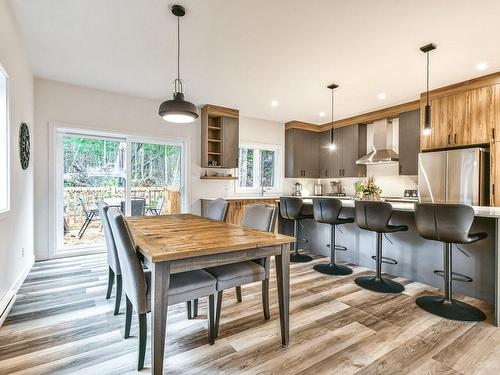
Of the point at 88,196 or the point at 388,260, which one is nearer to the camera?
the point at 388,260

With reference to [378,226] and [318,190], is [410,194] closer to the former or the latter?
[318,190]

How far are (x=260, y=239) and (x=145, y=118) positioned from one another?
3772 mm

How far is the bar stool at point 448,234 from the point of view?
228cm

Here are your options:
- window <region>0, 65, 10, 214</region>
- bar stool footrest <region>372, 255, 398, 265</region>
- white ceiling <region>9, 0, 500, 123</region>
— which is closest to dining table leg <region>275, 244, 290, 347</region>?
bar stool footrest <region>372, 255, 398, 265</region>

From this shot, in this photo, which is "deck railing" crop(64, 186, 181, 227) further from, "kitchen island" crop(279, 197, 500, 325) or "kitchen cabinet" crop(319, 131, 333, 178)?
"kitchen cabinet" crop(319, 131, 333, 178)

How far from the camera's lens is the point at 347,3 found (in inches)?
87.2

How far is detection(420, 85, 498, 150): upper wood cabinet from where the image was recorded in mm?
3684

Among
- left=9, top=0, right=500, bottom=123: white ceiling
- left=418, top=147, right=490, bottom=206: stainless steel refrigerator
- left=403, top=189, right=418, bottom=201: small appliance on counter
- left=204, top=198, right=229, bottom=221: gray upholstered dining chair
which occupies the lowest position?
left=204, top=198, right=229, bottom=221: gray upholstered dining chair

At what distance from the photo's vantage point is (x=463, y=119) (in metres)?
3.94

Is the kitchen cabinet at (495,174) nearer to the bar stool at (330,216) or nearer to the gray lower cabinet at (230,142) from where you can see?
the bar stool at (330,216)

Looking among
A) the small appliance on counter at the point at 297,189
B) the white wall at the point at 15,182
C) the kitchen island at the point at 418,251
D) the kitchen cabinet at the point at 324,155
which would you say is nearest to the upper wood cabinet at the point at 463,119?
the kitchen island at the point at 418,251

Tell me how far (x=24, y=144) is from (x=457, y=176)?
5.66 m

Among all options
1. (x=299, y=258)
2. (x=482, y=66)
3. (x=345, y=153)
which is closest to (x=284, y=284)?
(x=299, y=258)

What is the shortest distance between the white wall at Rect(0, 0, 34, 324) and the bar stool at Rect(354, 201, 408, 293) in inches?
137
